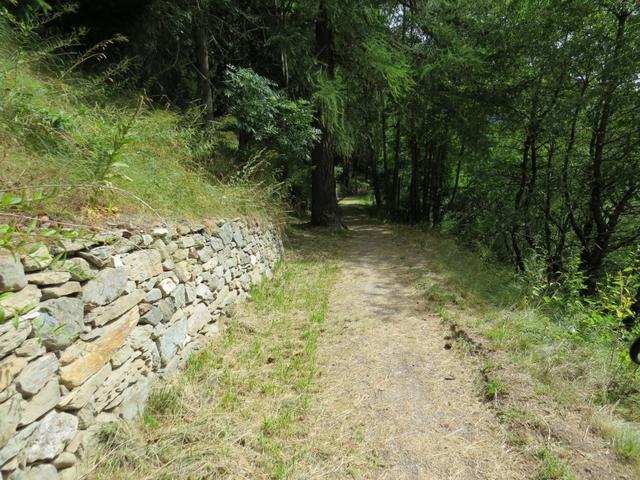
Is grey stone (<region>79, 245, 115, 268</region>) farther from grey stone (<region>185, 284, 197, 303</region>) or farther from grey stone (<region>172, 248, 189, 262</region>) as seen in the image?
grey stone (<region>185, 284, 197, 303</region>)

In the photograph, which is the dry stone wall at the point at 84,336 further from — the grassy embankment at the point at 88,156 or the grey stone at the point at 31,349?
the grassy embankment at the point at 88,156

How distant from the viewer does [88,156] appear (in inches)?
114

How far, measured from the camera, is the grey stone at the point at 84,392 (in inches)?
74.9

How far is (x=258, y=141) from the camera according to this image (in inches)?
266

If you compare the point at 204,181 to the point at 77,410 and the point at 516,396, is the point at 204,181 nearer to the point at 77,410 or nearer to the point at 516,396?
the point at 77,410

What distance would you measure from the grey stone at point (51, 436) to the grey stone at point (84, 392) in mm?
53

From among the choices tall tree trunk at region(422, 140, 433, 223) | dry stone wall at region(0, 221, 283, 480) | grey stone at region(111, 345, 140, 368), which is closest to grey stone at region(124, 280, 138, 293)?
dry stone wall at region(0, 221, 283, 480)

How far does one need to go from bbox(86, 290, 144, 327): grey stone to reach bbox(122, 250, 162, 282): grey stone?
0.44 feet

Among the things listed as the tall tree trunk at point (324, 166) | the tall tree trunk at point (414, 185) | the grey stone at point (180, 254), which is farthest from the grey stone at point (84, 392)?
the tall tree trunk at point (414, 185)

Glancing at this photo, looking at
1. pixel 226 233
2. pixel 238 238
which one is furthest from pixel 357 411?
pixel 238 238

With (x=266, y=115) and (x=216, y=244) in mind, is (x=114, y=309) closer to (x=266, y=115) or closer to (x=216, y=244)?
(x=216, y=244)

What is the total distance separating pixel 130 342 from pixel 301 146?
17.6 feet

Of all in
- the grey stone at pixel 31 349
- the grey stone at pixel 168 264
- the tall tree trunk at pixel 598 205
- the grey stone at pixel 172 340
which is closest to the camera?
the grey stone at pixel 31 349

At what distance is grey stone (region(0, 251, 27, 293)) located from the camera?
1.59m
